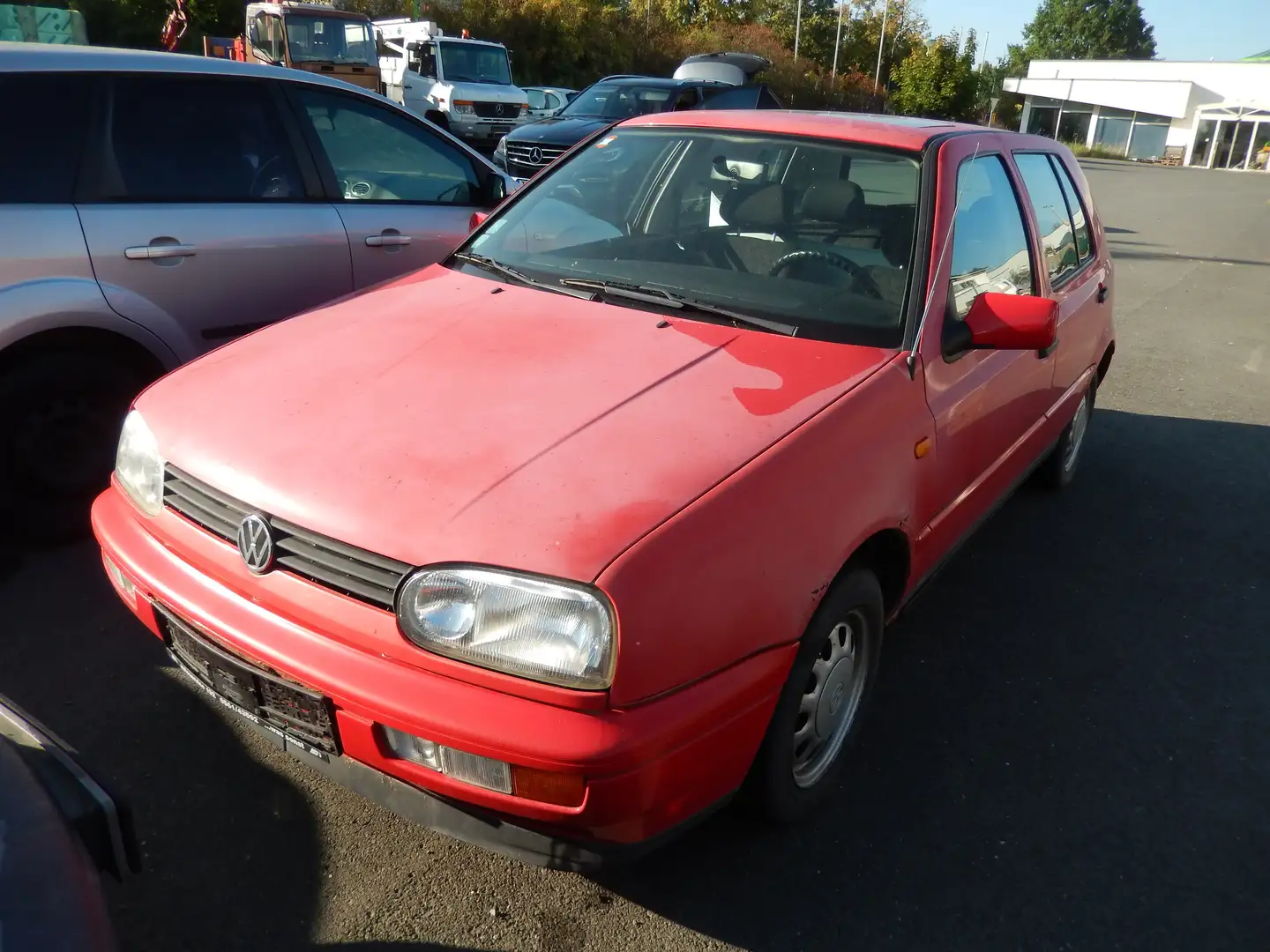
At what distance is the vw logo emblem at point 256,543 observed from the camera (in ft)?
6.69

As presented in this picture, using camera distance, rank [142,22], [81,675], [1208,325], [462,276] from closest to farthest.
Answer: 1. [81,675]
2. [462,276]
3. [1208,325]
4. [142,22]

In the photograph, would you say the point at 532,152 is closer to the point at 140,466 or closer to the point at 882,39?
the point at 140,466

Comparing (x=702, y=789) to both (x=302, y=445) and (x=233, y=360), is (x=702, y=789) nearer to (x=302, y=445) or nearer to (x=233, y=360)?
(x=302, y=445)

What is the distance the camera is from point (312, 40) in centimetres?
1830

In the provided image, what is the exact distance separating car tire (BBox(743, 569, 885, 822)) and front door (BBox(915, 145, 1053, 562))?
390mm

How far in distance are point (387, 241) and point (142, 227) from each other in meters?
1.04

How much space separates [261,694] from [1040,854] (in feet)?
6.46

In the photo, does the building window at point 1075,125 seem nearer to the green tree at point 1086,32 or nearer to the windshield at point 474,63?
the green tree at point 1086,32

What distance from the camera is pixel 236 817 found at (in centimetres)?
245

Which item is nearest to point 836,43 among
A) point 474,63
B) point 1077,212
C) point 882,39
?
point 882,39

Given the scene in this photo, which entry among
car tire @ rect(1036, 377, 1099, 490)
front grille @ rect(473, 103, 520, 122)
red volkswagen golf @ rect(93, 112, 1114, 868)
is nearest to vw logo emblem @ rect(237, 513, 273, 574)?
red volkswagen golf @ rect(93, 112, 1114, 868)

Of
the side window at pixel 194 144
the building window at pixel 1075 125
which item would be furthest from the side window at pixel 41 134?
the building window at pixel 1075 125

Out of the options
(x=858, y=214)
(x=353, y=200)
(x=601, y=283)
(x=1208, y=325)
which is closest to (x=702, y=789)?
(x=601, y=283)

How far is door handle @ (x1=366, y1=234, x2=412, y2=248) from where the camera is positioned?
4.32 m
